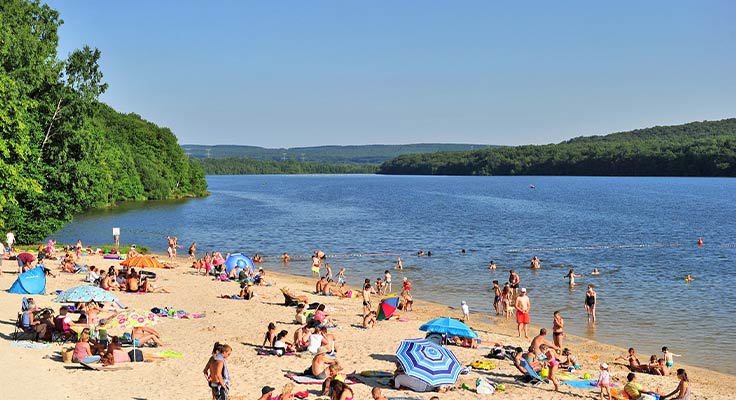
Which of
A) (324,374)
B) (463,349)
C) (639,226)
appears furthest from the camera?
(639,226)

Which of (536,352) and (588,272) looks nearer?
(536,352)

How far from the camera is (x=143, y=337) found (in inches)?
655

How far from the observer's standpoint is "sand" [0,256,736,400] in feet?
45.0

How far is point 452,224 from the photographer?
2559 inches

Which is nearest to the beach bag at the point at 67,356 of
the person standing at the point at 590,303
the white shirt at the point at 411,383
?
the white shirt at the point at 411,383

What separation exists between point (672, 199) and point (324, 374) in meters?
92.3

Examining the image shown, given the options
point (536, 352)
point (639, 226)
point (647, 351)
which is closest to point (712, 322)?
point (647, 351)

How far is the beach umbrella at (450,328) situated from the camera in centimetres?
1805

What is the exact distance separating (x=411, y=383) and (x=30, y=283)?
48.3 ft

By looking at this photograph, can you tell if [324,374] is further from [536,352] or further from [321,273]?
[321,273]

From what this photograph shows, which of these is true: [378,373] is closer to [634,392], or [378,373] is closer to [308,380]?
[308,380]

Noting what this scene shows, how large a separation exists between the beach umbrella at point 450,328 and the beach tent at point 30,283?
43.8ft

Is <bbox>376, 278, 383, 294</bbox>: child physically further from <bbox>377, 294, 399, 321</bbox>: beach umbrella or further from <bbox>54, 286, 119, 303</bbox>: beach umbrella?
<bbox>54, 286, 119, 303</bbox>: beach umbrella

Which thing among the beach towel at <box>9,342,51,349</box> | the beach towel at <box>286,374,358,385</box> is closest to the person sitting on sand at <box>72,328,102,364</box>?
the beach towel at <box>9,342,51,349</box>
